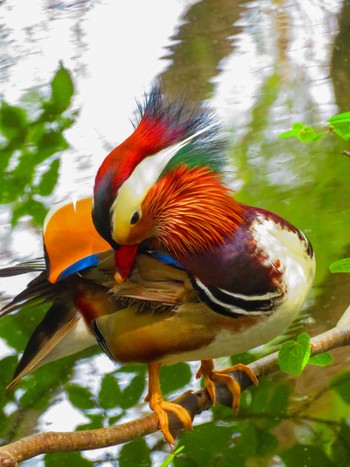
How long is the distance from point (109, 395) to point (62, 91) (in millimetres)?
521

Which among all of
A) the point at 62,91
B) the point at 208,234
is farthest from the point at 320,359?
the point at 62,91

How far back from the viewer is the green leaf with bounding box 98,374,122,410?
A: 949 millimetres

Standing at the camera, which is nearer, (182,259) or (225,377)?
(182,259)

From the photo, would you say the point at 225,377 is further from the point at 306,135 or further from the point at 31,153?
the point at 31,153

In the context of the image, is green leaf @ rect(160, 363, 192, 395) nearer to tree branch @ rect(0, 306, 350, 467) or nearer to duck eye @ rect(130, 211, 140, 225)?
tree branch @ rect(0, 306, 350, 467)

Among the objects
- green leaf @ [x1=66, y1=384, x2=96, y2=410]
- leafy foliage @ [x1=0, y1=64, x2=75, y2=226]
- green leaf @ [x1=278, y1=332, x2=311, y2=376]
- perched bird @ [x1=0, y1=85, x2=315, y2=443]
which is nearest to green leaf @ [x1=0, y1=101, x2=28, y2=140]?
leafy foliage @ [x1=0, y1=64, x2=75, y2=226]

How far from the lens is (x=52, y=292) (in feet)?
2.31

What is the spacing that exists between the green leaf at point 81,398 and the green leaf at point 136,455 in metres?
0.06

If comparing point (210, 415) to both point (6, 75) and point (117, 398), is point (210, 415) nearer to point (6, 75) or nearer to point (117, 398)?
point (117, 398)

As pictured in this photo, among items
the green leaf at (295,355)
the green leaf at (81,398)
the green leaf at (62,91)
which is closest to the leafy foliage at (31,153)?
the green leaf at (62,91)

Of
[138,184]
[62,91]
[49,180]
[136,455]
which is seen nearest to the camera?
[138,184]

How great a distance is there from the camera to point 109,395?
3.12 ft

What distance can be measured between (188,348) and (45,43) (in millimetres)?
983

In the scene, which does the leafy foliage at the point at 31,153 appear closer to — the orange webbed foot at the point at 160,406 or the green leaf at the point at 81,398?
the green leaf at the point at 81,398
